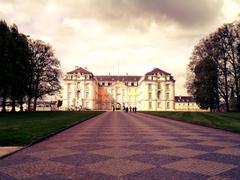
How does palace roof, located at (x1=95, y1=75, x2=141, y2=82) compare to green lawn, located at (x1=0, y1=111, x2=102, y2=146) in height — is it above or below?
above

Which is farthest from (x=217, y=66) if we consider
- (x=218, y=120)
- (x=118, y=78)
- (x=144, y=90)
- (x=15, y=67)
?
(x=118, y=78)

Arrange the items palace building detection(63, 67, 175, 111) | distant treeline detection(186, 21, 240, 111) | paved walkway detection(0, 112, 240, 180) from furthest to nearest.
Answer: palace building detection(63, 67, 175, 111) < distant treeline detection(186, 21, 240, 111) < paved walkway detection(0, 112, 240, 180)

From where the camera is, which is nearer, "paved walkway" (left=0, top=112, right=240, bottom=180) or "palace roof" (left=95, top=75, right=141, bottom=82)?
"paved walkway" (left=0, top=112, right=240, bottom=180)

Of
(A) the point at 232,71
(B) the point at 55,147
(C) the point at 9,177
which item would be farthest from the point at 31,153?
(A) the point at 232,71

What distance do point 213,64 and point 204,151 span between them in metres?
46.5

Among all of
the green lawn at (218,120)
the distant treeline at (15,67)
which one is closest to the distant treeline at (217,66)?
the green lawn at (218,120)

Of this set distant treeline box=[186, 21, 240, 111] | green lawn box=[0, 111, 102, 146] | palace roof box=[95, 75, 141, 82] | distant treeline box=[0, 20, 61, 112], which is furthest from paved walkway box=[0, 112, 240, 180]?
palace roof box=[95, 75, 141, 82]

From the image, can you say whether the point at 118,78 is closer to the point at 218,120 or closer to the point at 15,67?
the point at 15,67

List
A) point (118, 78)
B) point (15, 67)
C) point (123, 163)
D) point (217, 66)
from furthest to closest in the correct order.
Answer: point (118, 78)
point (217, 66)
point (15, 67)
point (123, 163)

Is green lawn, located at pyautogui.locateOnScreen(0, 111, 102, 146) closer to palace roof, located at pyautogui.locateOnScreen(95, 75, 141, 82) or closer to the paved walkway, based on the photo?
the paved walkway

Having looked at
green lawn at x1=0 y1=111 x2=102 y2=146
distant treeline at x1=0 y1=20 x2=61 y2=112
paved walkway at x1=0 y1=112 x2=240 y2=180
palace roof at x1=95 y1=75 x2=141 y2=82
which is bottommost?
paved walkway at x1=0 y1=112 x2=240 y2=180

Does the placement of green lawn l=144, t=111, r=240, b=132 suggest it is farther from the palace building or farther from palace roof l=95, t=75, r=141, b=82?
palace roof l=95, t=75, r=141, b=82

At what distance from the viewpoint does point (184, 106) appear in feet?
568

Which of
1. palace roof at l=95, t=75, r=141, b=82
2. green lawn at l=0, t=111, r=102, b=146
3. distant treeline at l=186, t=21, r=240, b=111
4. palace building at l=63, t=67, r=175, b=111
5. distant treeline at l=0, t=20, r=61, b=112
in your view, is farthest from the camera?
palace roof at l=95, t=75, r=141, b=82
